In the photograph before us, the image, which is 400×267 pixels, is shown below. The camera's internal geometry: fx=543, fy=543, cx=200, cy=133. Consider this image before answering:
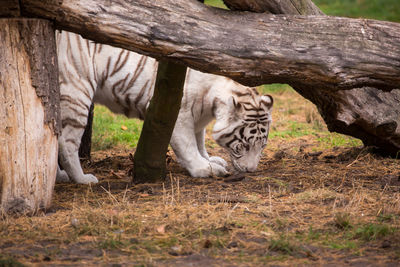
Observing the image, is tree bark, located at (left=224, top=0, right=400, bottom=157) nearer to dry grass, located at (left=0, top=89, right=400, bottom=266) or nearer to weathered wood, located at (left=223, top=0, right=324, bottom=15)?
weathered wood, located at (left=223, top=0, right=324, bottom=15)

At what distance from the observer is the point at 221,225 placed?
3.47 meters

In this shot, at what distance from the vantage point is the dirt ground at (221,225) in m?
3.00

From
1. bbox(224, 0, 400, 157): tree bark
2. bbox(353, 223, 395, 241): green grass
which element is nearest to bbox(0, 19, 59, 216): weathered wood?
bbox(353, 223, 395, 241): green grass

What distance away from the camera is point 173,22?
3.81 m

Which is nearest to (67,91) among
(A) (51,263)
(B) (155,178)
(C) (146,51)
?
(B) (155,178)

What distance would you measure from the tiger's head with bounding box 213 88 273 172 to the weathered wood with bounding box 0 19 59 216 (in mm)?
2163

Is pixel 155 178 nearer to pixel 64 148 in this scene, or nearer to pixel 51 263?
pixel 64 148

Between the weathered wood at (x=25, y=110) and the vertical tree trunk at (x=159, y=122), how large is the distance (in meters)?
1.09

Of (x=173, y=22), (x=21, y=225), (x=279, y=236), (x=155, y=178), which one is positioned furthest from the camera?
(x=155, y=178)

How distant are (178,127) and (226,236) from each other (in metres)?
2.40

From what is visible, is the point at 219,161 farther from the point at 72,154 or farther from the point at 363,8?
the point at 363,8

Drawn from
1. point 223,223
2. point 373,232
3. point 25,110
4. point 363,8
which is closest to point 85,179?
Result: point 25,110

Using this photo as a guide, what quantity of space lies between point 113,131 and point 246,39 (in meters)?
4.23

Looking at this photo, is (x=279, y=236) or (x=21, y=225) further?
(x=21, y=225)
